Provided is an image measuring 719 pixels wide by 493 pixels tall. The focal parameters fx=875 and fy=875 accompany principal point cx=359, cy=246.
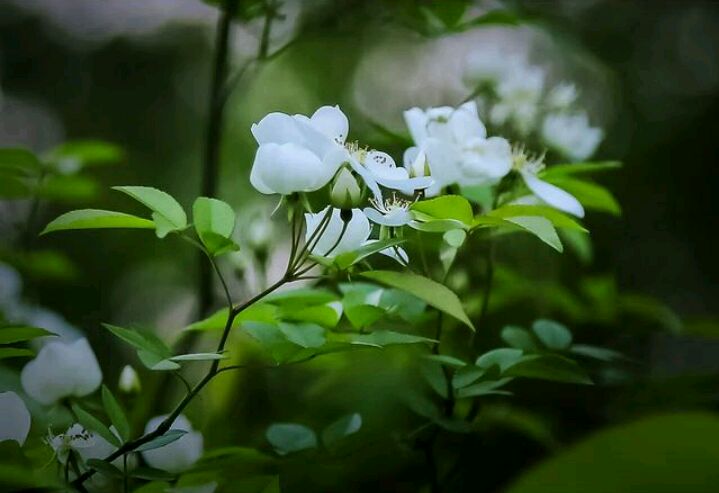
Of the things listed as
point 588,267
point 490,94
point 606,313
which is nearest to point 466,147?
point 490,94

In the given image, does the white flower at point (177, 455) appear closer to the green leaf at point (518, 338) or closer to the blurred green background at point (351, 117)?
the green leaf at point (518, 338)

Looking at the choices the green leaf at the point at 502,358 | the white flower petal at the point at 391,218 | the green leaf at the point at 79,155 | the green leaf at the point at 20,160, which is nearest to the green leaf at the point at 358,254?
the white flower petal at the point at 391,218

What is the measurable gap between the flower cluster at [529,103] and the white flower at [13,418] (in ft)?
1.69

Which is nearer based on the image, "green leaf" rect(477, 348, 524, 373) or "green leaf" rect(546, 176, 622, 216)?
"green leaf" rect(477, 348, 524, 373)

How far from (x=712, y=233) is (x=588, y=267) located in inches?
11.7

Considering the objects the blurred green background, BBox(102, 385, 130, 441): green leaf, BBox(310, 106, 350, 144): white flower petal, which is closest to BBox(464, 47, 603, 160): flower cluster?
the blurred green background

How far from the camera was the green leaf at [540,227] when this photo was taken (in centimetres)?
48

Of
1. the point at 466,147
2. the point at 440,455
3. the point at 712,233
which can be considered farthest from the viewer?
the point at 712,233

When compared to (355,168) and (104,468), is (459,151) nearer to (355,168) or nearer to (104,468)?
(355,168)

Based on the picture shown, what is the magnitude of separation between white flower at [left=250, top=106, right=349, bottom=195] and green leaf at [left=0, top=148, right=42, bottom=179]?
1.15 ft

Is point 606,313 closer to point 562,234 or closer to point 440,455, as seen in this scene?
point 562,234

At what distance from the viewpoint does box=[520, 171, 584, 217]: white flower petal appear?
0.56m

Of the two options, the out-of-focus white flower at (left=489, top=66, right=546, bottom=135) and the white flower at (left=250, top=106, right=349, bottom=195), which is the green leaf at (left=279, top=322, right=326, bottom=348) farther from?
the out-of-focus white flower at (left=489, top=66, right=546, bottom=135)

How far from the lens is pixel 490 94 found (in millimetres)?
847
